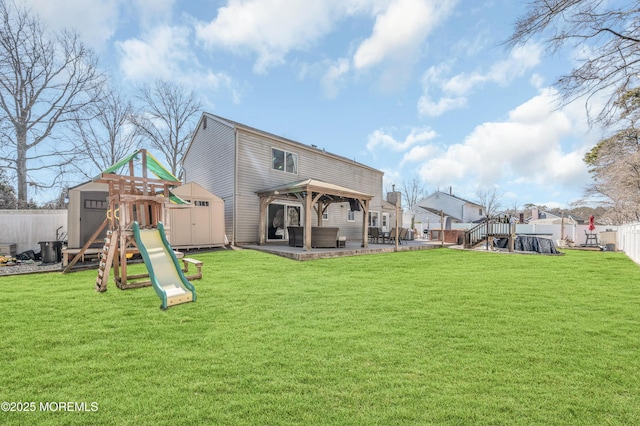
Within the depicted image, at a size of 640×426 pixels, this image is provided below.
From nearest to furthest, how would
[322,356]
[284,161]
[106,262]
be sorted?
[322,356], [106,262], [284,161]

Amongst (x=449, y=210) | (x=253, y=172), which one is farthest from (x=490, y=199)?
(x=253, y=172)

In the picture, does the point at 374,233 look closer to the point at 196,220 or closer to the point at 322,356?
the point at 196,220

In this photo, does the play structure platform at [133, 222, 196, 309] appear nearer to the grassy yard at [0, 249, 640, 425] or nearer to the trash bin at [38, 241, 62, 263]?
the grassy yard at [0, 249, 640, 425]

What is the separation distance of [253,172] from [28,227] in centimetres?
814

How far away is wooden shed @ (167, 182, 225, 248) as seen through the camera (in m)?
10.3

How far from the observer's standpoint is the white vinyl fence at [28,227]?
10094 millimetres

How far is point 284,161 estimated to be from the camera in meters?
14.0

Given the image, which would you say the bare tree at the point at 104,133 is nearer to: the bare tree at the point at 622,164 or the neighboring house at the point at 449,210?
the bare tree at the point at 622,164

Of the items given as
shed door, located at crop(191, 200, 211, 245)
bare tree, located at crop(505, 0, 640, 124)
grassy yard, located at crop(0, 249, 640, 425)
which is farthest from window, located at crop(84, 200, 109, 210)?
bare tree, located at crop(505, 0, 640, 124)

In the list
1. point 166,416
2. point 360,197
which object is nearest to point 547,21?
point 166,416

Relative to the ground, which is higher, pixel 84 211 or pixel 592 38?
pixel 592 38

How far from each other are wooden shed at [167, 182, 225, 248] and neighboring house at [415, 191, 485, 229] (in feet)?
93.8

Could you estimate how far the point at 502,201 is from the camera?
49969 mm

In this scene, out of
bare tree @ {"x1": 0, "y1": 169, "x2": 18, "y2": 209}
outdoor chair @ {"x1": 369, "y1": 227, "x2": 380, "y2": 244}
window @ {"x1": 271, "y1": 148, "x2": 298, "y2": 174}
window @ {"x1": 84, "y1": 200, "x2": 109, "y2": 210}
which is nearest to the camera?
window @ {"x1": 84, "y1": 200, "x2": 109, "y2": 210}
